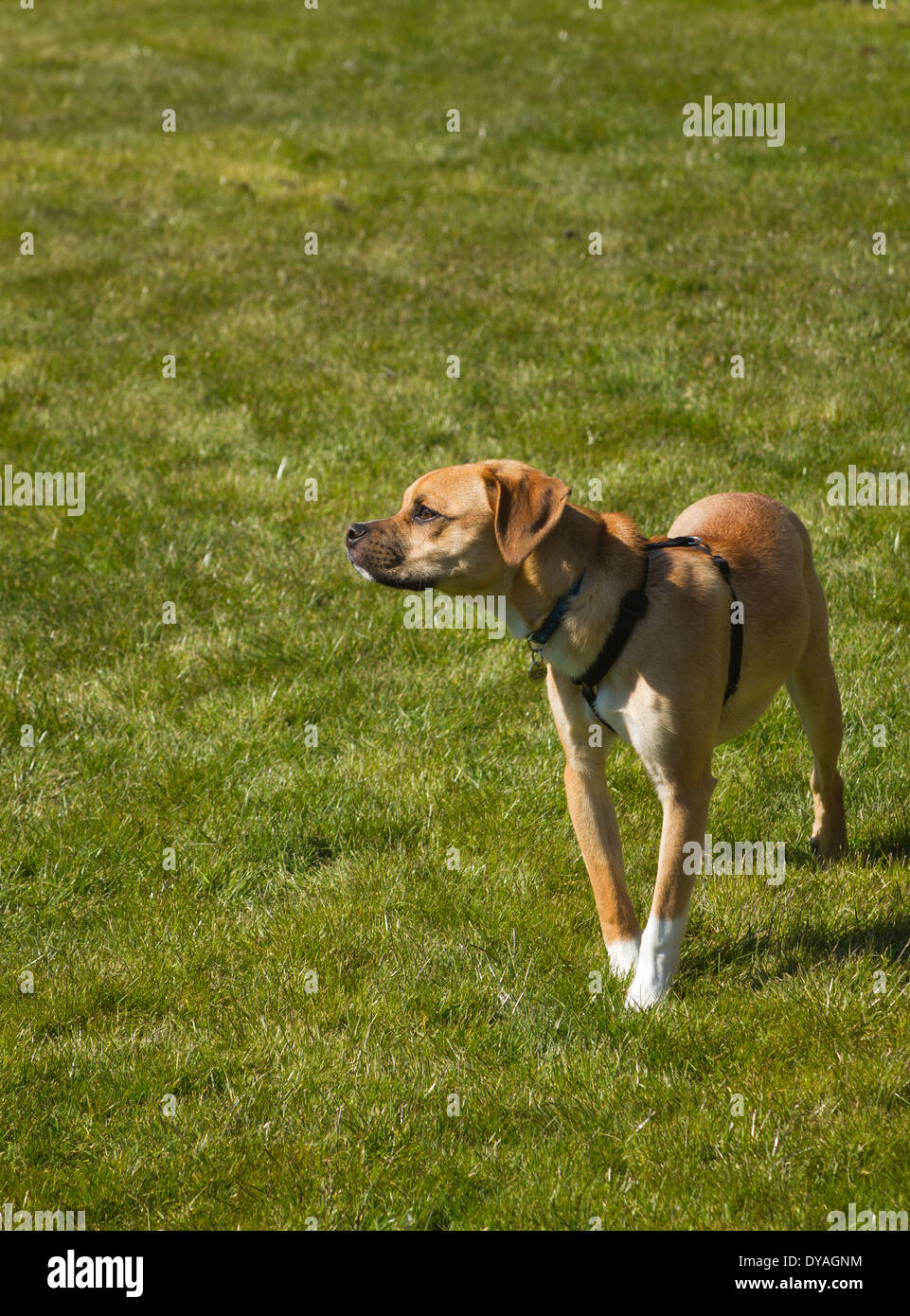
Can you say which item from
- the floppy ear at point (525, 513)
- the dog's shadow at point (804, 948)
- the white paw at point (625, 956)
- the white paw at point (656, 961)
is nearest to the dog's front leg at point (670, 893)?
the white paw at point (656, 961)

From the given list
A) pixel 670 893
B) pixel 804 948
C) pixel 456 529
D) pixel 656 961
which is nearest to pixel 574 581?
pixel 456 529

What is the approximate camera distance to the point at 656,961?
173 inches

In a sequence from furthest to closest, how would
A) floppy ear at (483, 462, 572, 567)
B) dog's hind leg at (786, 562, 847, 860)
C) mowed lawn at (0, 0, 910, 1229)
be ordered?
dog's hind leg at (786, 562, 847, 860) → floppy ear at (483, 462, 572, 567) → mowed lawn at (0, 0, 910, 1229)

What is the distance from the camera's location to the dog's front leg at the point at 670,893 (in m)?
4.32

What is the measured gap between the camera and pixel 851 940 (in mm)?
4746

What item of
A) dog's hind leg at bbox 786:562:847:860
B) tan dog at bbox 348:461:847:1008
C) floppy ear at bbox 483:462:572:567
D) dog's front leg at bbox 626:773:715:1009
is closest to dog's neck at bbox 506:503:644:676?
tan dog at bbox 348:461:847:1008

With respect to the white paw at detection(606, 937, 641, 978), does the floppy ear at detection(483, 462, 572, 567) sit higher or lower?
higher

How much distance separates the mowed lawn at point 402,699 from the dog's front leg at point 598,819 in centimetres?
17

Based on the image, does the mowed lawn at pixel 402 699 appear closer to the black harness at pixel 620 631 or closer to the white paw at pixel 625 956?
the white paw at pixel 625 956

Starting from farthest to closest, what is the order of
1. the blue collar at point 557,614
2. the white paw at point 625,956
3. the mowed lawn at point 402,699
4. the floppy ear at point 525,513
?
the white paw at point 625,956 < the blue collar at point 557,614 < the floppy ear at point 525,513 < the mowed lawn at point 402,699

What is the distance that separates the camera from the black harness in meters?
4.30

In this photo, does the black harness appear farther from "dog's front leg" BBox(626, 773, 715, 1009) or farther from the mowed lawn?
the mowed lawn

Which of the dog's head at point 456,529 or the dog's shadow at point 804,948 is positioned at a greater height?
the dog's head at point 456,529

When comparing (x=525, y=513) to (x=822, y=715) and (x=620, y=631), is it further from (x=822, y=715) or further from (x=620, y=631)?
(x=822, y=715)
